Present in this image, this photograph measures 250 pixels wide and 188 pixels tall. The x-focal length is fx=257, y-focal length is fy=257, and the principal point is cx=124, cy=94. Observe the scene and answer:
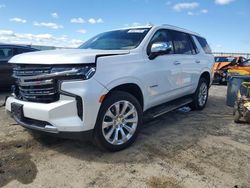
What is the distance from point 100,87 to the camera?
3.32 meters

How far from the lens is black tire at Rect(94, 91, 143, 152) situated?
344cm

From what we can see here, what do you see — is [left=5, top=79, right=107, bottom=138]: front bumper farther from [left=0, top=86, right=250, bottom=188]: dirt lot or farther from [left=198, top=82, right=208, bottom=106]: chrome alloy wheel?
[left=198, top=82, right=208, bottom=106]: chrome alloy wheel

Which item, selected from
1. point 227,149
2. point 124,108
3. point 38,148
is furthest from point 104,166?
point 227,149

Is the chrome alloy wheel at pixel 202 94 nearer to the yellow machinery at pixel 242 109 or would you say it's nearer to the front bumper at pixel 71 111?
the yellow machinery at pixel 242 109

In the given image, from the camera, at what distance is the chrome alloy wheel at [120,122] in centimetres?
361

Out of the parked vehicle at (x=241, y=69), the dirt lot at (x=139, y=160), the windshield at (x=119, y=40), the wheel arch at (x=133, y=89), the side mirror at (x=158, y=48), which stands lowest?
the dirt lot at (x=139, y=160)

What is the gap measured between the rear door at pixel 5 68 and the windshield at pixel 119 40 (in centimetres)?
393

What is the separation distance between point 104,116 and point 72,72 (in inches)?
29.3

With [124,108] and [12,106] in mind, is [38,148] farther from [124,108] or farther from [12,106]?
[124,108]

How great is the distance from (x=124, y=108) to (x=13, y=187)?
5.75ft

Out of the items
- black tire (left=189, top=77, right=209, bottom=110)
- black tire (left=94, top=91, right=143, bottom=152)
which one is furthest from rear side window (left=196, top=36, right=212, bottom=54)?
black tire (left=94, top=91, right=143, bottom=152)

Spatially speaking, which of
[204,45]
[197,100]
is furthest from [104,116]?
[204,45]

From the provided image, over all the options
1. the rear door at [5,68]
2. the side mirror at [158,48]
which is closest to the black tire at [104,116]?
the side mirror at [158,48]

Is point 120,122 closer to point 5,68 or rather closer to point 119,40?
point 119,40
